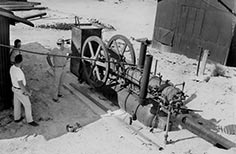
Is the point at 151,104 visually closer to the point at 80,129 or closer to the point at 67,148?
the point at 80,129

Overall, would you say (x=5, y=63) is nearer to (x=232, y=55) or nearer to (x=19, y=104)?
(x=19, y=104)

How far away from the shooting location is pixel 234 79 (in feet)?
37.0

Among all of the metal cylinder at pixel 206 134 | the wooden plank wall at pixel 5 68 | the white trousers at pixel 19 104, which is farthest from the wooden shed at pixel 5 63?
the metal cylinder at pixel 206 134

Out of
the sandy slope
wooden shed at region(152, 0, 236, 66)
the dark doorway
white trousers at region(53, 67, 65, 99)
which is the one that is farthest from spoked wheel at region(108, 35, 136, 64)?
the dark doorway

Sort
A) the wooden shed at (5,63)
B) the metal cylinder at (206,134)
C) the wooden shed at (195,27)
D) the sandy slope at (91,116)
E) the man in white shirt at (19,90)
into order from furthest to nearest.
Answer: the wooden shed at (195,27), the wooden shed at (5,63), the man in white shirt at (19,90), the sandy slope at (91,116), the metal cylinder at (206,134)

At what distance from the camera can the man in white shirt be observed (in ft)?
22.1

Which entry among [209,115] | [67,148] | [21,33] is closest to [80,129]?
[67,148]

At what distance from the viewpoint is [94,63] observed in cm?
880

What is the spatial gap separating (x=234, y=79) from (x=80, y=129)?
22.8 ft

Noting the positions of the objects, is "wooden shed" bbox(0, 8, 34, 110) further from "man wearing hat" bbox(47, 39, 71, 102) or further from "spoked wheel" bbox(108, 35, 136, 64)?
"spoked wheel" bbox(108, 35, 136, 64)

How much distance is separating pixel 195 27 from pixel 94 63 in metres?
6.85

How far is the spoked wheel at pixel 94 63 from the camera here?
8.47 metres

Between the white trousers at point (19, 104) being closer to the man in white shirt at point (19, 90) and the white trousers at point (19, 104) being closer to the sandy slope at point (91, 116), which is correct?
the man in white shirt at point (19, 90)

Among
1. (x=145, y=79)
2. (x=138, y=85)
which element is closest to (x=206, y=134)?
(x=145, y=79)
